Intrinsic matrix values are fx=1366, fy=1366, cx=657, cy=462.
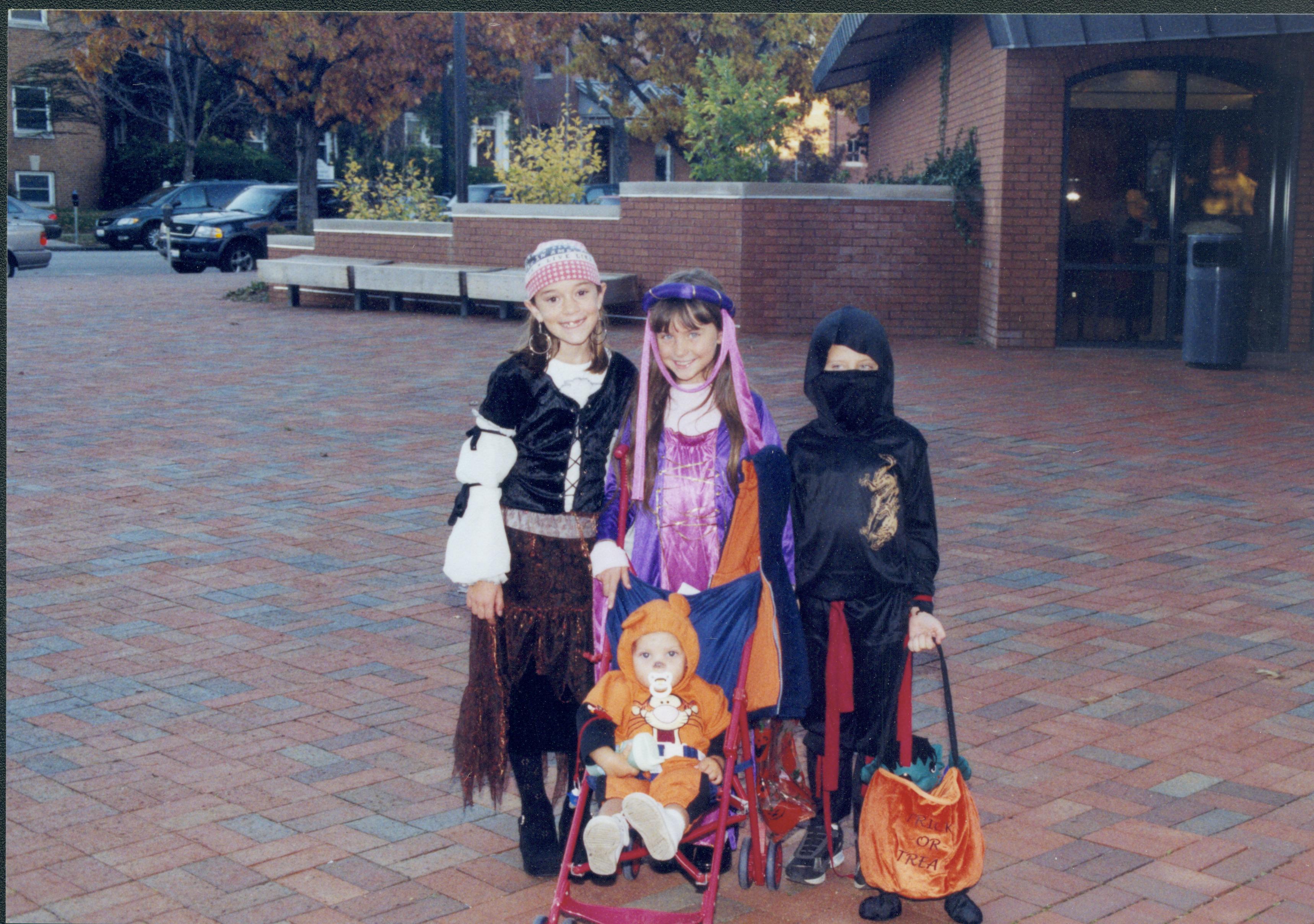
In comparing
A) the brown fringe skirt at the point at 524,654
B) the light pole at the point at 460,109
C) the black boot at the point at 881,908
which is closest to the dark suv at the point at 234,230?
the light pole at the point at 460,109

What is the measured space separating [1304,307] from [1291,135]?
1.79 m

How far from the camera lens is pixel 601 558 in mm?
3502

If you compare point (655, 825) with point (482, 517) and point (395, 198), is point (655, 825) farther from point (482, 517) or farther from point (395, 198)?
point (395, 198)

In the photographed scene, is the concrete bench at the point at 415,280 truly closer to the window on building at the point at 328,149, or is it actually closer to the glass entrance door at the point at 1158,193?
the glass entrance door at the point at 1158,193

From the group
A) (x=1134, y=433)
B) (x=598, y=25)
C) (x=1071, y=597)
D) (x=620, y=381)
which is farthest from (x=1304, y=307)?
(x=598, y=25)

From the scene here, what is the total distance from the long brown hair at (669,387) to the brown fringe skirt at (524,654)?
0.37 m

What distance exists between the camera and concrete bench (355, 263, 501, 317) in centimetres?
1759

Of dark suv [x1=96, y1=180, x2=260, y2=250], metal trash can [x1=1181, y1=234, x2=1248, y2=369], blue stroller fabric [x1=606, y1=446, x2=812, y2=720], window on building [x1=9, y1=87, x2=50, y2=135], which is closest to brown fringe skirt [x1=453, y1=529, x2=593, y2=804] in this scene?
blue stroller fabric [x1=606, y1=446, x2=812, y2=720]

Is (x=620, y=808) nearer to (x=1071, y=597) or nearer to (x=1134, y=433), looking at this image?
(x=1071, y=597)

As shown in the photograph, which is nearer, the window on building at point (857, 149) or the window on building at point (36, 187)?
the window on building at point (857, 149)

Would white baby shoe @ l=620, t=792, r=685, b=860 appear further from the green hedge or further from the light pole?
the green hedge

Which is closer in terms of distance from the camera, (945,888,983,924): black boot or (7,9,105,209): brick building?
(945,888,983,924): black boot

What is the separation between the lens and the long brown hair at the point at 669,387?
3445mm

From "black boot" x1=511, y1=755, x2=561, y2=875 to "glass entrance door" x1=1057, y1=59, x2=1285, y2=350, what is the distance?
12.0 m
